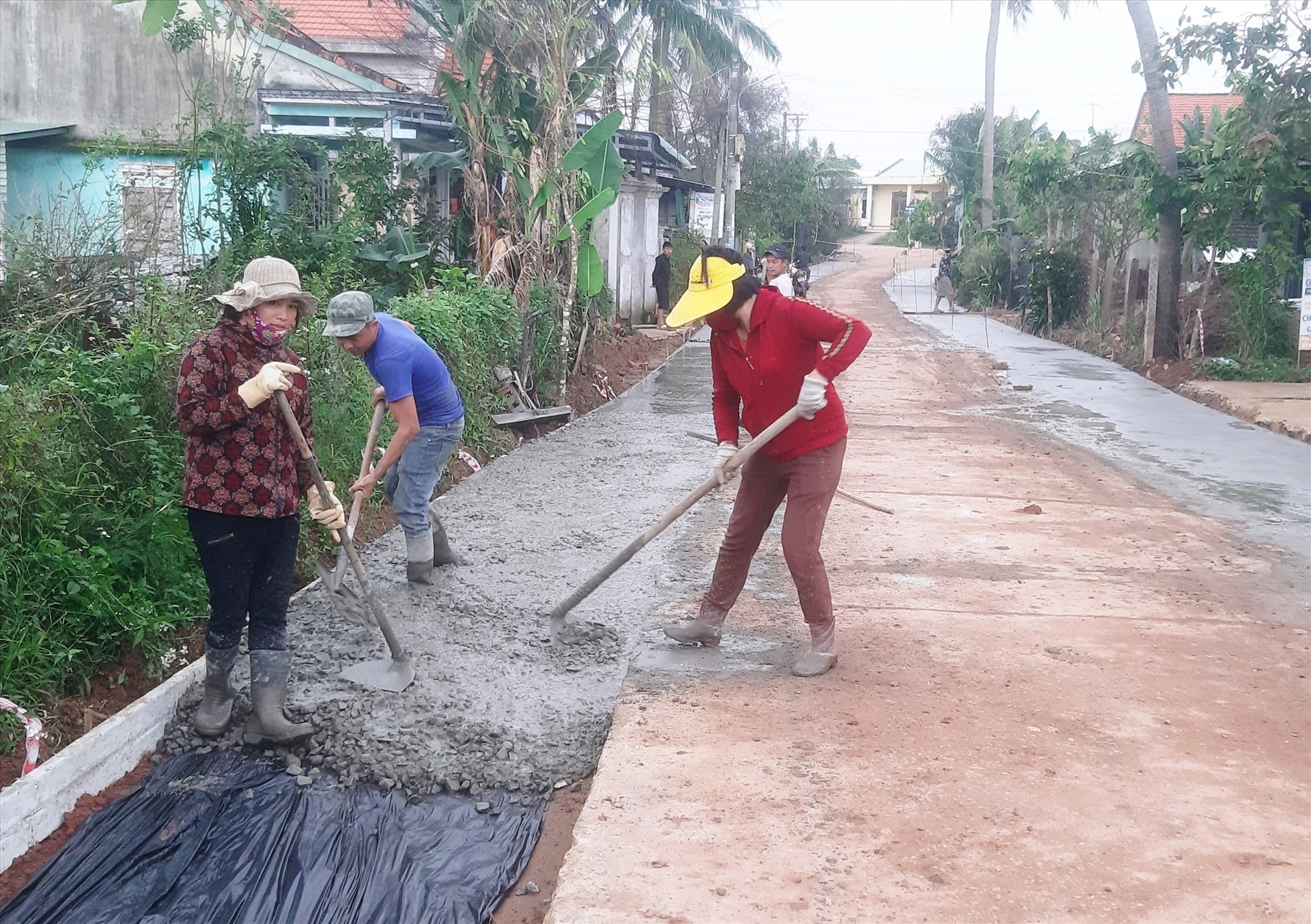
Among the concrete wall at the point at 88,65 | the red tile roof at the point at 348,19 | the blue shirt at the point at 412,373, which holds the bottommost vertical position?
the blue shirt at the point at 412,373

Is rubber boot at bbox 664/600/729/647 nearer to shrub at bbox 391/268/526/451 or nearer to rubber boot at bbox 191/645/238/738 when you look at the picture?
rubber boot at bbox 191/645/238/738

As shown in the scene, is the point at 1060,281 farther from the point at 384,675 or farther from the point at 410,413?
the point at 384,675

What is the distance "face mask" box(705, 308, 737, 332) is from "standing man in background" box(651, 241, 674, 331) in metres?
15.7

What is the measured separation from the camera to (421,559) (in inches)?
232

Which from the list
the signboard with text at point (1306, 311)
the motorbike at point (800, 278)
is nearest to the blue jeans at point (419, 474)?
the signboard with text at point (1306, 311)

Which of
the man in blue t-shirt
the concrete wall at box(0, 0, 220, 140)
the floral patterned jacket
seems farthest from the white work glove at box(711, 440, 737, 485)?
the concrete wall at box(0, 0, 220, 140)

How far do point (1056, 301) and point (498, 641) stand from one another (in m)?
19.8

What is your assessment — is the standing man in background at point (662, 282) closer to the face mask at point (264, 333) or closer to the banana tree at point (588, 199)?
the banana tree at point (588, 199)

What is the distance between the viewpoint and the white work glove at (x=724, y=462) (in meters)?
4.65

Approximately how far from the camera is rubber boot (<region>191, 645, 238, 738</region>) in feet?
13.9

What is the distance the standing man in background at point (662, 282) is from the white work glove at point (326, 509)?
16.1 metres

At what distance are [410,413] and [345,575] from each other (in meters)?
1.07

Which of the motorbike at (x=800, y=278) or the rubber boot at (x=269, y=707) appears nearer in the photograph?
the rubber boot at (x=269, y=707)

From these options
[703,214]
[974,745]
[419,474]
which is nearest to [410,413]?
[419,474]
